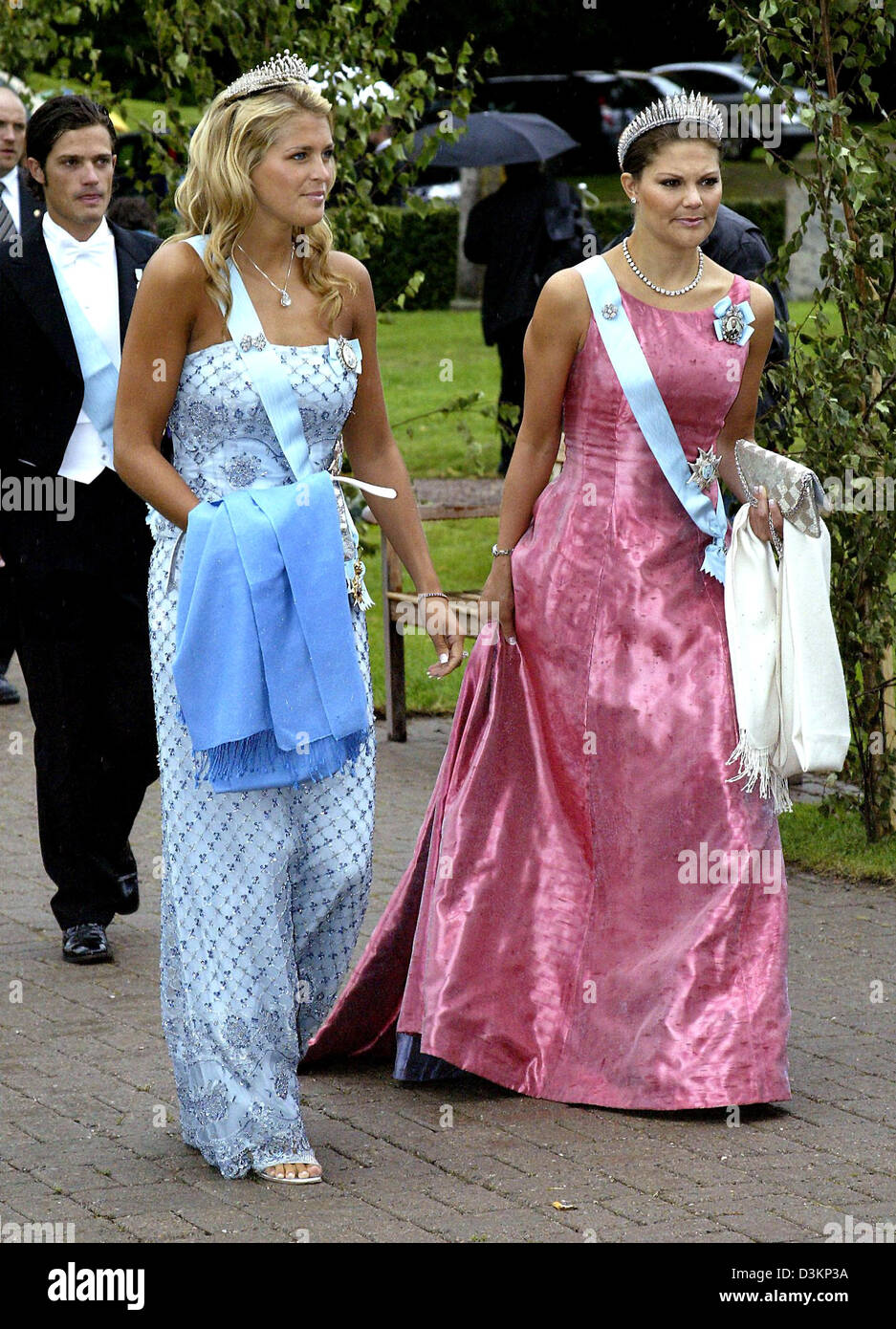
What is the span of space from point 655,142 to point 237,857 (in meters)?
1.85

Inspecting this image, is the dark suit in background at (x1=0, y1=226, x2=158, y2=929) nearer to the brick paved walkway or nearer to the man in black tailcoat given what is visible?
the man in black tailcoat

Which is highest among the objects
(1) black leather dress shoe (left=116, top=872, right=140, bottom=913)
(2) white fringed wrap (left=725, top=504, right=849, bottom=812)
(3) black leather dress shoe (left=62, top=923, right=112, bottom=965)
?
(2) white fringed wrap (left=725, top=504, right=849, bottom=812)

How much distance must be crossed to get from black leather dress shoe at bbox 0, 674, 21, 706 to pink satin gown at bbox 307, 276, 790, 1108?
4.63 meters

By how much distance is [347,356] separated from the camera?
4.16 m

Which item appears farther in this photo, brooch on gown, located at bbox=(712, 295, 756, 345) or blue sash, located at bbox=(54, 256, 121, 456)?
blue sash, located at bbox=(54, 256, 121, 456)

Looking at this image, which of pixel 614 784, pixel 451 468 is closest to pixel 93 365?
pixel 614 784

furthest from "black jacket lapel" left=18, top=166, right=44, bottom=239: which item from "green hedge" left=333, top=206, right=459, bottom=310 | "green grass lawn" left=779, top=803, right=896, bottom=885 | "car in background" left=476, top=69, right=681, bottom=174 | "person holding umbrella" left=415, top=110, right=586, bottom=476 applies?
"car in background" left=476, top=69, right=681, bottom=174

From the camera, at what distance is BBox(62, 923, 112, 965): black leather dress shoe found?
5773 millimetres

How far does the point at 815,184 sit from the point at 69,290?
232 centimetres

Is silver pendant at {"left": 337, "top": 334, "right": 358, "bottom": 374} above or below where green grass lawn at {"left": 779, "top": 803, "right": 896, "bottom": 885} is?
above

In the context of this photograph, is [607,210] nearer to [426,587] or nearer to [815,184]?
[815,184]

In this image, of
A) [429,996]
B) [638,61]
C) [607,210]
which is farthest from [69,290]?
[638,61]

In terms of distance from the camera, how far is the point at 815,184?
630 cm

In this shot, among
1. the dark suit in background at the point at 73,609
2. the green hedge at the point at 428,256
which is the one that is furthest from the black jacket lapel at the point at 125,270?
the green hedge at the point at 428,256
